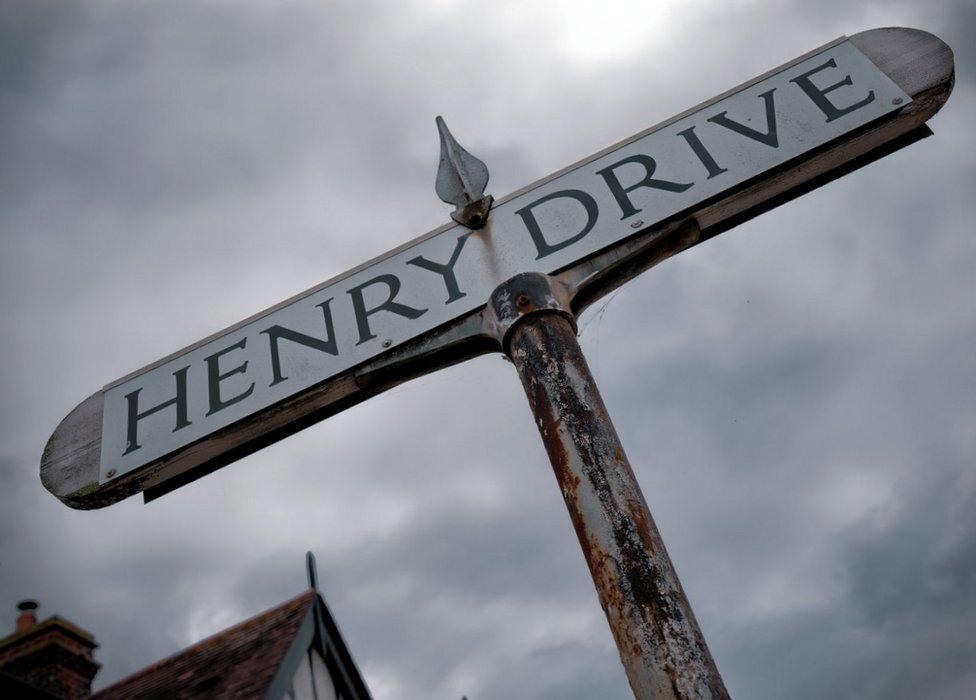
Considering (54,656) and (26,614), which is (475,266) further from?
(26,614)

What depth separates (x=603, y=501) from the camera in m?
1.45

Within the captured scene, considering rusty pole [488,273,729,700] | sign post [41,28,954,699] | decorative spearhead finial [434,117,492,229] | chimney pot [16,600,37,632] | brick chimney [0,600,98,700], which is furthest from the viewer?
chimney pot [16,600,37,632]

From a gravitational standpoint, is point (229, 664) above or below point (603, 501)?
above

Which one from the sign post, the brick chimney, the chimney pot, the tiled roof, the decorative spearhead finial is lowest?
the sign post

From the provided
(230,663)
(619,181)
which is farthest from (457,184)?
(230,663)

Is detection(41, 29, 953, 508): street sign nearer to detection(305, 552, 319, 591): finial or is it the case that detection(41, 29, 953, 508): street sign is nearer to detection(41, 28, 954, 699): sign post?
Answer: detection(41, 28, 954, 699): sign post

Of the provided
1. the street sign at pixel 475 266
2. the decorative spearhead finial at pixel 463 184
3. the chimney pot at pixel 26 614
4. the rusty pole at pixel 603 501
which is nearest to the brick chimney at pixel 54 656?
the chimney pot at pixel 26 614

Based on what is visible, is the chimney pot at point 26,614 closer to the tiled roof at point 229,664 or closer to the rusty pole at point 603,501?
the tiled roof at point 229,664

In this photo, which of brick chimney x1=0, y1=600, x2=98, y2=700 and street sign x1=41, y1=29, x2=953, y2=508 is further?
brick chimney x1=0, y1=600, x2=98, y2=700

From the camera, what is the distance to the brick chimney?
8.71 metres

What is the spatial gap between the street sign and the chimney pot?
8943mm

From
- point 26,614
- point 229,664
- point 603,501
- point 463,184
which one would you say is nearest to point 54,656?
A: point 26,614

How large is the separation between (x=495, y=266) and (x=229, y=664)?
6127mm

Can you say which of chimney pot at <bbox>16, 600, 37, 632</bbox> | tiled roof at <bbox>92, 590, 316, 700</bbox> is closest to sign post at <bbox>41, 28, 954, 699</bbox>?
tiled roof at <bbox>92, 590, 316, 700</bbox>
